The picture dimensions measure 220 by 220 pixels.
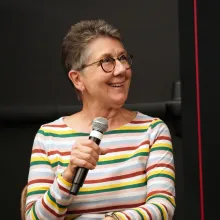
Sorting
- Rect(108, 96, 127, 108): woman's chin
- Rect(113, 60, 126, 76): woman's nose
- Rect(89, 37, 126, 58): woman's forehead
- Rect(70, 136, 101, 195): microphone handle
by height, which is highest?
Rect(89, 37, 126, 58): woman's forehead

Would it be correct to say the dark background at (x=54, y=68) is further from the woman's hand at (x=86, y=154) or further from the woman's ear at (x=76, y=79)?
the woman's hand at (x=86, y=154)

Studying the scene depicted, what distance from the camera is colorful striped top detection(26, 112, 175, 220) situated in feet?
3.86

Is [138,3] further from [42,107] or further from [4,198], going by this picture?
[4,198]

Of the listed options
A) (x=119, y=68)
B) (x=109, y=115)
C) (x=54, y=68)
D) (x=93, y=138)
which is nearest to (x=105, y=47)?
(x=119, y=68)

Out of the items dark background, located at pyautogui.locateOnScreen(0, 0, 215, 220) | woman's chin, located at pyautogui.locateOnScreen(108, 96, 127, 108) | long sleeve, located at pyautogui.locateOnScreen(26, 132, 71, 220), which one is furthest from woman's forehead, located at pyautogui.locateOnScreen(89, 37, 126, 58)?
dark background, located at pyautogui.locateOnScreen(0, 0, 215, 220)

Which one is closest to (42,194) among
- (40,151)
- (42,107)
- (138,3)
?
(40,151)

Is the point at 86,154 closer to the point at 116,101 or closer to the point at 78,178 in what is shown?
the point at 78,178

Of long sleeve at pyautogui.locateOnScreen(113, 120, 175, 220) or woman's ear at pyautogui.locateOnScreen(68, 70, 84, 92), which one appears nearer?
long sleeve at pyautogui.locateOnScreen(113, 120, 175, 220)

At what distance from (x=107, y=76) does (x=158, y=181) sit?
29cm

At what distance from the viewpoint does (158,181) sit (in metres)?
1.21

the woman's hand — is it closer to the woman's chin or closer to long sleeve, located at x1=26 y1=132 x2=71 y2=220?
long sleeve, located at x1=26 y1=132 x2=71 y2=220

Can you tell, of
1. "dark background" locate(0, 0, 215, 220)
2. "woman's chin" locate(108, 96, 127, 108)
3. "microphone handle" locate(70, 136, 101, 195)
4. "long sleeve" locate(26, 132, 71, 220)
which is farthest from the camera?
"dark background" locate(0, 0, 215, 220)

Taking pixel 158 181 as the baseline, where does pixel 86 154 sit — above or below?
above

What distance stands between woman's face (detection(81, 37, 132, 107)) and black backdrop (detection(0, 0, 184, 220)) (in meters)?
1.04
